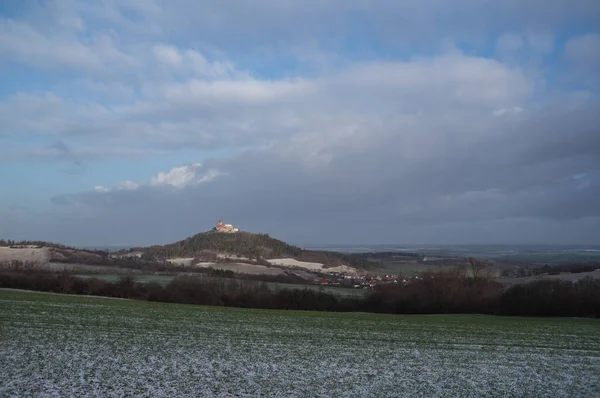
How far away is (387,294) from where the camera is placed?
55406 mm

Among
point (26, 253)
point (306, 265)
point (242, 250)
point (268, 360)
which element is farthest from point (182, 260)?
point (268, 360)

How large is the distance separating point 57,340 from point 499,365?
14080mm

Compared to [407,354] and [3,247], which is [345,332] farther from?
[3,247]

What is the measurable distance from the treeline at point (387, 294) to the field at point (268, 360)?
21.2m

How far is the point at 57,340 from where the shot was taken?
15938 mm

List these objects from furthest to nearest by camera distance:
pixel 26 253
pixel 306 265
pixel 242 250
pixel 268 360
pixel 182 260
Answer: pixel 242 250 → pixel 306 265 → pixel 182 260 → pixel 26 253 → pixel 268 360

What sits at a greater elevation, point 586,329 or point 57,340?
point 57,340

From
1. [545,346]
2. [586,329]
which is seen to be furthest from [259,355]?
[586,329]

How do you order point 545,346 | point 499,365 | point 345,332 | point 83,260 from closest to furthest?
point 499,365 → point 545,346 → point 345,332 → point 83,260

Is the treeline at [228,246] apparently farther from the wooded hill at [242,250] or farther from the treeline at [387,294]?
the treeline at [387,294]

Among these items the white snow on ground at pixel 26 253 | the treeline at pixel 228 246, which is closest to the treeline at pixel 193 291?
the white snow on ground at pixel 26 253

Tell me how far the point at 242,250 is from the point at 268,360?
400ft

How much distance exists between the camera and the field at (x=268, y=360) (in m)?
11.5

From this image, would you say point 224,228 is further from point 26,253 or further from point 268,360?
point 268,360
